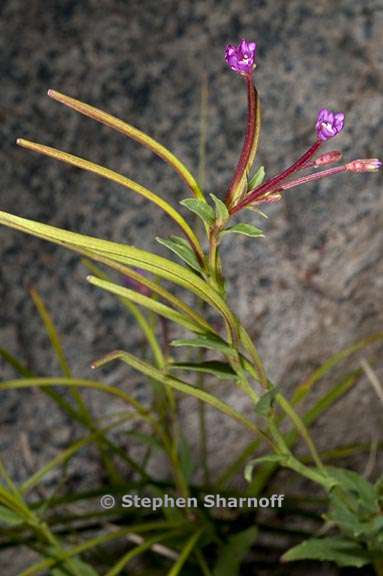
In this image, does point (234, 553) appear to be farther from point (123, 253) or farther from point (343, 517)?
point (123, 253)

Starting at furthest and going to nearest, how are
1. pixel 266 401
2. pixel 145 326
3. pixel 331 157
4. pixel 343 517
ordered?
pixel 145 326 → pixel 343 517 → pixel 266 401 → pixel 331 157

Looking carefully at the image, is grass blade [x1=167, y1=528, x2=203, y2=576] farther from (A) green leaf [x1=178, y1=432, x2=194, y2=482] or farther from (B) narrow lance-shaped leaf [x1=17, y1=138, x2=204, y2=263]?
(B) narrow lance-shaped leaf [x1=17, y1=138, x2=204, y2=263]

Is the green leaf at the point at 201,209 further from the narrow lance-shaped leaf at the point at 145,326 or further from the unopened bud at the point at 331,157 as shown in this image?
the narrow lance-shaped leaf at the point at 145,326

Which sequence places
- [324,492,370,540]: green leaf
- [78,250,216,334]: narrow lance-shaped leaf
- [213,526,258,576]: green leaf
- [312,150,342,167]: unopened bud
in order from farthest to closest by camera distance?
1. [213,526,258,576]: green leaf
2. [324,492,370,540]: green leaf
3. [78,250,216,334]: narrow lance-shaped leaf
4. [312,150,342,167]: unopened bud

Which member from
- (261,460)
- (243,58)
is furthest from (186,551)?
(243,58)

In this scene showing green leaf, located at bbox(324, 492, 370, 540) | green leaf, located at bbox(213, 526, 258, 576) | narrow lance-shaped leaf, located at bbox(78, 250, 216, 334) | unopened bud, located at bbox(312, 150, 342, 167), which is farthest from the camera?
green leaf, located at bbox(213, 526, 258, 576)

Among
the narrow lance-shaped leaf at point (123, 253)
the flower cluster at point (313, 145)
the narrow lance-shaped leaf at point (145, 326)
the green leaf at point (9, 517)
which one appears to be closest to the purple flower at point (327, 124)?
the flower cluster at point (313, 145)

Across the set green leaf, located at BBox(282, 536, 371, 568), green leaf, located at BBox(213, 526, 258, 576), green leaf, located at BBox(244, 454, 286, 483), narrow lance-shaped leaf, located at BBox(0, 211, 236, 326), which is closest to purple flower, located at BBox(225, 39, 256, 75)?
narrow lance-shaped leaf, located at BBox(0, 211, 236, 326)
